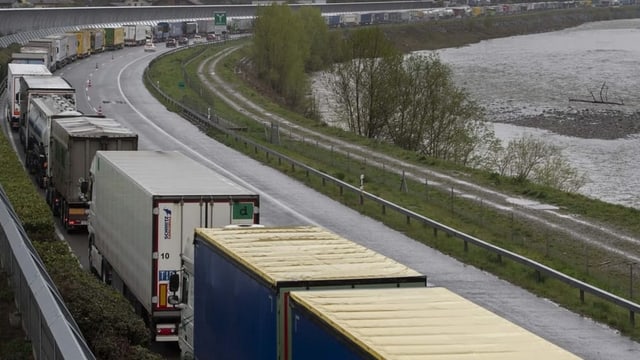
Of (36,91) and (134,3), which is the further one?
(134,3)

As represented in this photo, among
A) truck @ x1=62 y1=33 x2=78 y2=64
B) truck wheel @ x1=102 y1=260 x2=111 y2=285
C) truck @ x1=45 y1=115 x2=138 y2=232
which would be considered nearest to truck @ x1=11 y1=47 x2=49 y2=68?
truck @ x1=62 y1=33 x2=78 y2=64

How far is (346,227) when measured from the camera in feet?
116

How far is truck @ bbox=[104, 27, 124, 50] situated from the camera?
124750 mm

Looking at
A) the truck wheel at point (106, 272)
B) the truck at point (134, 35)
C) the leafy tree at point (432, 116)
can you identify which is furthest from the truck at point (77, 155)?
the truck at point (134, 35)

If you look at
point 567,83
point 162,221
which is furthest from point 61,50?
point 162,221

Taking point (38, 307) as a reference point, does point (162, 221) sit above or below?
above

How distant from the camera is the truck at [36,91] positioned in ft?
167

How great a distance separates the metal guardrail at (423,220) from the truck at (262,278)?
9.39 metres

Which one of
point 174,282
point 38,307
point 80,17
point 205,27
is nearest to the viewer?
point 38,307

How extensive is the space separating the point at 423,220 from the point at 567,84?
8562 cm

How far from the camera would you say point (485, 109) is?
309 feet

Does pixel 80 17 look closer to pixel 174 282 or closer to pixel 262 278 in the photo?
pixel 174 282

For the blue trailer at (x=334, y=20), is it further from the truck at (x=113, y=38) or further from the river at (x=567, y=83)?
the truck at (x=113, y=38)

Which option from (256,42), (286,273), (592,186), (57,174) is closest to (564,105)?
(256,42)
